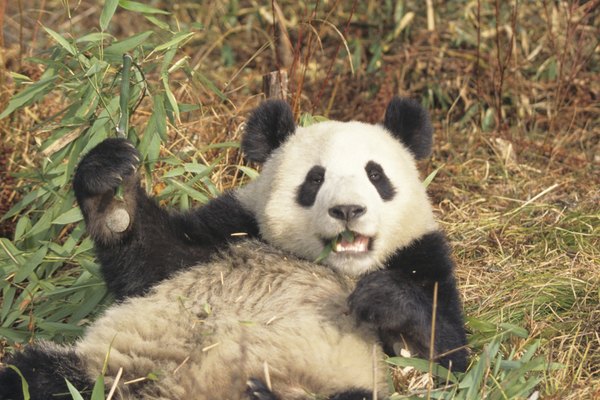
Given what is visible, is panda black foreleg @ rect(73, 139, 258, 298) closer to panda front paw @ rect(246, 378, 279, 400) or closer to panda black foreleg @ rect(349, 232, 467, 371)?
panda black foreleg @ rect(349, 232, 467, 371)

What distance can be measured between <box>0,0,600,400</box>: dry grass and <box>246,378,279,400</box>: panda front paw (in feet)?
3.27

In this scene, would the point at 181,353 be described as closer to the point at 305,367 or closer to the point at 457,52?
the point at 305,367

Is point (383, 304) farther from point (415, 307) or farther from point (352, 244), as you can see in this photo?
point (352, 244)

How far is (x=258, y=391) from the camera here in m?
3.15

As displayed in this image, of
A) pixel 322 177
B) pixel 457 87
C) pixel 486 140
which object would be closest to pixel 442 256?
pixel 322 177

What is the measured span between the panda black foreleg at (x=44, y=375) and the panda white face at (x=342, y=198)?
37.4 inches

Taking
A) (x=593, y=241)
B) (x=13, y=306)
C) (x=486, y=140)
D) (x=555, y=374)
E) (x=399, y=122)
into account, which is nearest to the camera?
(x=555, y=374)

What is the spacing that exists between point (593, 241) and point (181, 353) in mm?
2498

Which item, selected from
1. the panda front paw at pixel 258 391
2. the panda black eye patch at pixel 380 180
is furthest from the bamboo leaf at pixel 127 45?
the panda front paw at pixel 258 391

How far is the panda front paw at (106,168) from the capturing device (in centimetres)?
378

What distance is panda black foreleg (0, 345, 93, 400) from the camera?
3.40 meters

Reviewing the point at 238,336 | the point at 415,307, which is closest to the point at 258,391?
the point at 238,336

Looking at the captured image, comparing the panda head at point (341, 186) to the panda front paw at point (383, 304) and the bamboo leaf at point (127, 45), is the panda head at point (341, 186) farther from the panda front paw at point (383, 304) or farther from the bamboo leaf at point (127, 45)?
the bamboo leaf at point (127, 45)

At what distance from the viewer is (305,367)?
3.36 meters
